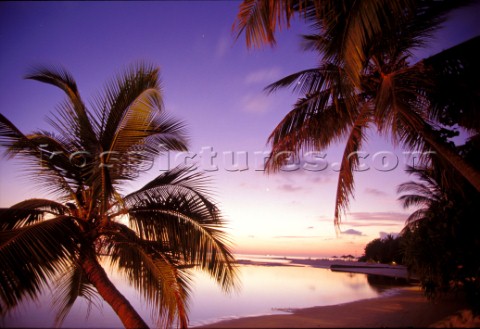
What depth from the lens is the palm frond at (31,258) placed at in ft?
10.6

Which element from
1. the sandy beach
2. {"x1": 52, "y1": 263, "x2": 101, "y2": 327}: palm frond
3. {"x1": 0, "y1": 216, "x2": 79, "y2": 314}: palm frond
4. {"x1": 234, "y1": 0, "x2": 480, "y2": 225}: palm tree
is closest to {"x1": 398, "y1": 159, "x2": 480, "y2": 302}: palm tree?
the sandy beach

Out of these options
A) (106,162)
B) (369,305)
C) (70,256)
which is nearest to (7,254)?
(70,256)

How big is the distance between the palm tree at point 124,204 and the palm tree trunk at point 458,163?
340 cm

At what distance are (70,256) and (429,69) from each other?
570cm

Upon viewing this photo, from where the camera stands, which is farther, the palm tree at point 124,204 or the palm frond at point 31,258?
the palm tree at point 124,204

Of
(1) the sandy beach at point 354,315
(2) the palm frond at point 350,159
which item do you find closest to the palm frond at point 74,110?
(2) the palm frond at point 350,159

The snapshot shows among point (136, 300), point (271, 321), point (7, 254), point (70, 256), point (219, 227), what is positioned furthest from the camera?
point (136, 300)

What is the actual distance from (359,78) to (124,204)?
12.4ft

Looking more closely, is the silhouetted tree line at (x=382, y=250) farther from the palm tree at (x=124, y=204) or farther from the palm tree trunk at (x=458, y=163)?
the palm tree at (x=124, y=204)

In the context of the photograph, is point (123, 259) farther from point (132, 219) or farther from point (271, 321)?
point (271, 321)

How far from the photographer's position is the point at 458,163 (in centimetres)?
448

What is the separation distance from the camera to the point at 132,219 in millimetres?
4773

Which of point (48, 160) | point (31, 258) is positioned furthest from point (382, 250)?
point (31, 258)

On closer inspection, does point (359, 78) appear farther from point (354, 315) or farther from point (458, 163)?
point (354, 315)
